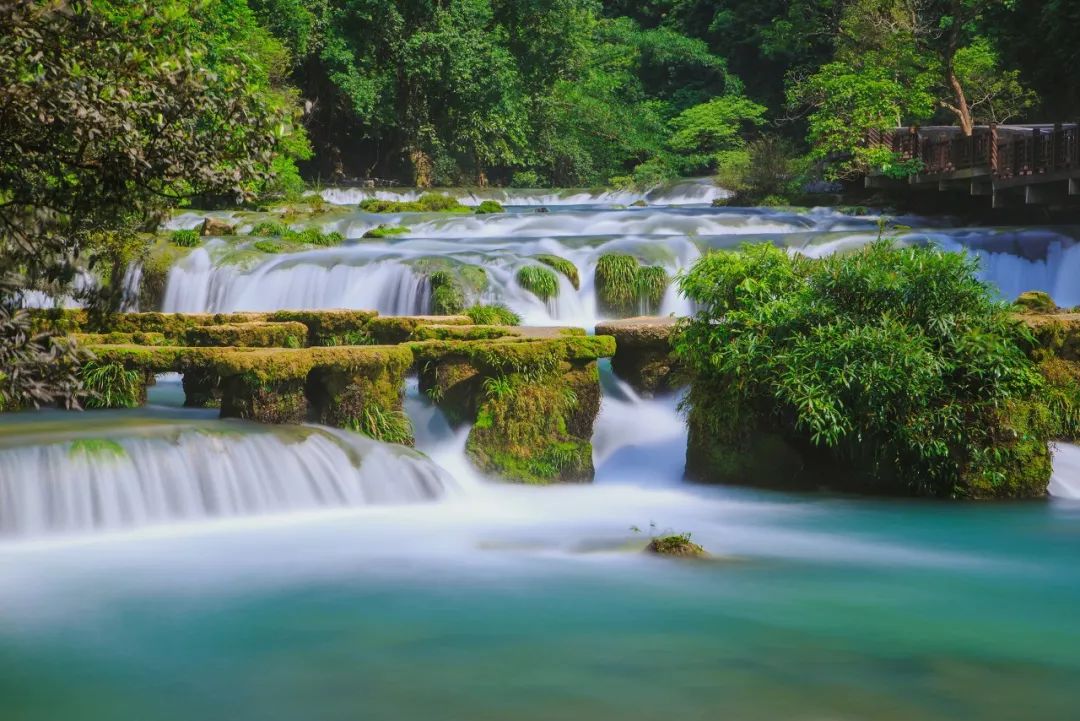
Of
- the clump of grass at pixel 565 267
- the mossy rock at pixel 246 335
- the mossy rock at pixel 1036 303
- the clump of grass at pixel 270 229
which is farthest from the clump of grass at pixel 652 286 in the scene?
the clump of grass at pixel 270 229

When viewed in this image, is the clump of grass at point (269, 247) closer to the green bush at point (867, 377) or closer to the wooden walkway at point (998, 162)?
the green bush at point (867, 377)

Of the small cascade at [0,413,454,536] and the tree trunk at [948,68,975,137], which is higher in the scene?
the tree trunk at [948,68,975,137]

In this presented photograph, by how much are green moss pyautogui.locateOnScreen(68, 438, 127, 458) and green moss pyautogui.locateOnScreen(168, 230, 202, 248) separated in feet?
38.3

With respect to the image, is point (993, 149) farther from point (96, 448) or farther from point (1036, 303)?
point (96, 448)

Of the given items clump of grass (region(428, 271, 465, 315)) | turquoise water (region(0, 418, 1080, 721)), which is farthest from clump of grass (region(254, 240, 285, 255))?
turquoise water (region(0, 418, 1080, 721))

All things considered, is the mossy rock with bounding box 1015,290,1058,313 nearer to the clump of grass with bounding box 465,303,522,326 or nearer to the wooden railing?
the clump of grass with bounding box 465,303,522,326

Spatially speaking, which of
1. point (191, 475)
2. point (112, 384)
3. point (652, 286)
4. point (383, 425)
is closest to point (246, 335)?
point (112, 384)

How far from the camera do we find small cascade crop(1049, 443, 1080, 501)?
36.6 feet

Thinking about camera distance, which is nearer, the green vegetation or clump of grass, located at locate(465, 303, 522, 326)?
clump of grass, located at locate(465, 303, 522, 326)

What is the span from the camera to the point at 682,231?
84.9 feet

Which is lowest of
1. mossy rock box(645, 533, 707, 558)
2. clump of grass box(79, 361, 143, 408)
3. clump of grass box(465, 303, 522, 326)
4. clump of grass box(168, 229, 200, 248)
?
mossy rock box(645, 533, 707, 558)

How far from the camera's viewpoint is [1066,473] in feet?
37.2

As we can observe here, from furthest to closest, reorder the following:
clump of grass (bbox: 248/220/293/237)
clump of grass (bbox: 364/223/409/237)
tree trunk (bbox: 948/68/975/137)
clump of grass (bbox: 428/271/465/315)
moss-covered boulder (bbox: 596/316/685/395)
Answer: tree trunk (bbox: 948/68/975/137) < clump of grass (bbox: 364/223/409/237) < clump of grass (bbox: 248/220/293/237) < clump of grass (bbox: 428/271/465/315) < moss-covered boulder (bbox: 596/316/685/395)

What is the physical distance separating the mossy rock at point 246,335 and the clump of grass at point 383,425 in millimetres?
1546
